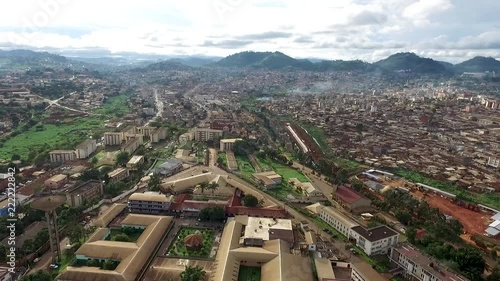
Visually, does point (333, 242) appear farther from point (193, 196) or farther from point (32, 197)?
point (32, 197)

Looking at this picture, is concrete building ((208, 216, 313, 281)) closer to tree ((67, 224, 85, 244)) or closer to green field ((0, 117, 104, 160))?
tree ((67, 224, 85, 244))

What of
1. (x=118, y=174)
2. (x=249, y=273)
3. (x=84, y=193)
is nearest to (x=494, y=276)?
(x=249, y=273)

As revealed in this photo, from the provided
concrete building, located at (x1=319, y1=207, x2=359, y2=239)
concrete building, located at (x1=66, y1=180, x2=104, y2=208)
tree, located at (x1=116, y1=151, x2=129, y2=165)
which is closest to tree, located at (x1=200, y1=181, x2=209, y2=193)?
concrete building, located at (x1=66, y1=180, x2=104, y2=208)

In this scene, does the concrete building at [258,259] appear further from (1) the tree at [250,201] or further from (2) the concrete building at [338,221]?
(2) the concrete building at [338,221]

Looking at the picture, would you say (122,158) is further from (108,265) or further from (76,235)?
(108,265)

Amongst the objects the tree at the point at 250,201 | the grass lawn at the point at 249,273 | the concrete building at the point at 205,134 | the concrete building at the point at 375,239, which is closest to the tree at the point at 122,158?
the concrete building at the point at 205,134

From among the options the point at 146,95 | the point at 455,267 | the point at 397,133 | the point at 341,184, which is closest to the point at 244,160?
the point at 341,184

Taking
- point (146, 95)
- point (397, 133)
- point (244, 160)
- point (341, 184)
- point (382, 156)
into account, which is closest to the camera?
point (341, 184)
